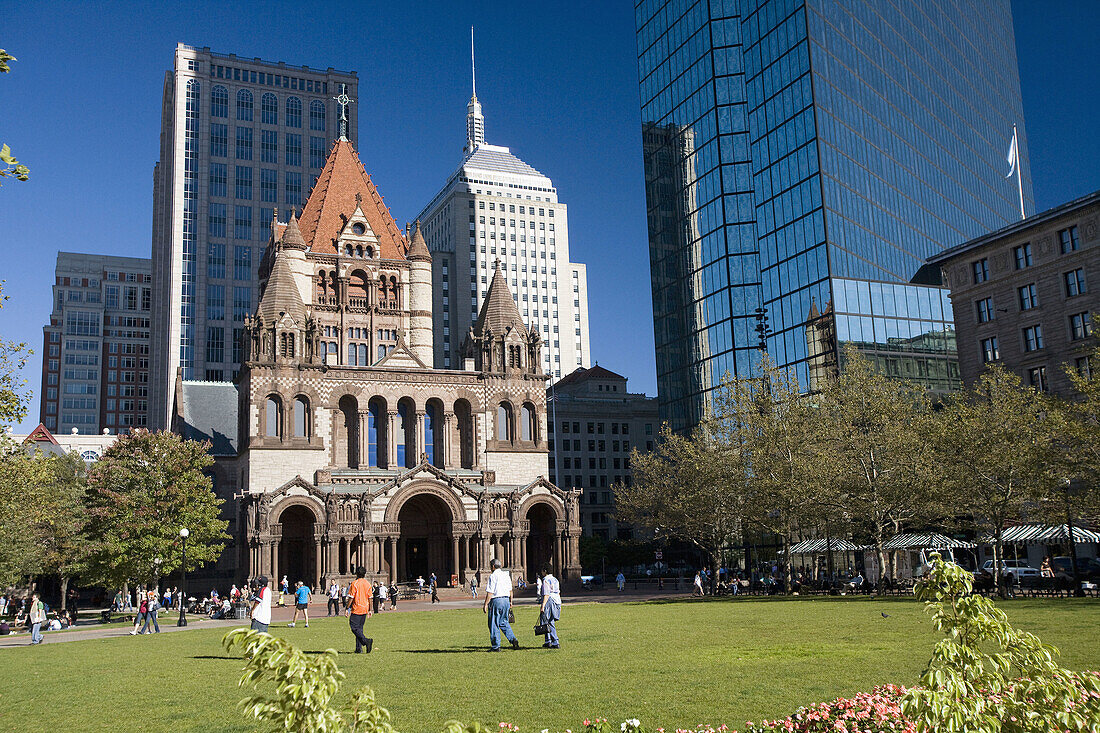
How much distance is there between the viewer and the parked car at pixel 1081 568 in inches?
1905

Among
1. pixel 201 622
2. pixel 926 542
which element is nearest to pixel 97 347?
pixel 201 622

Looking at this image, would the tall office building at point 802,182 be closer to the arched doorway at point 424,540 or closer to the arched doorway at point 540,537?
the arched doorway at point 540,537

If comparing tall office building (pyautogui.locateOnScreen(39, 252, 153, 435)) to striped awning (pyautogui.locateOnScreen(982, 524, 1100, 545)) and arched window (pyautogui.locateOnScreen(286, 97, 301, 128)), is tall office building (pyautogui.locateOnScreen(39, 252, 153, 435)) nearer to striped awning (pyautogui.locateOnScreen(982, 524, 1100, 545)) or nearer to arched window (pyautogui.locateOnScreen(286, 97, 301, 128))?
arched window (pyautogui.locateOnScreen(286, 97, 301, 128))

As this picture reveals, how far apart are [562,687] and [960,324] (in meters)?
64.7

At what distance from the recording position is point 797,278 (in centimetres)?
8125

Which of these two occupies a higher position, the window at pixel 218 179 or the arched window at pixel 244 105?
the arched window at pixel 244 105

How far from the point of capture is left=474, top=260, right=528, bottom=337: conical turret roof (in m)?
71.6

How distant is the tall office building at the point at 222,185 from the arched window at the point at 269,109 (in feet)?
0.50

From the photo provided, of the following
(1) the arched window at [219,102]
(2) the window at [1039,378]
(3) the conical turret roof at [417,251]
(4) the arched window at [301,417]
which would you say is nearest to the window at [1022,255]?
(2) the window at [1039,378]

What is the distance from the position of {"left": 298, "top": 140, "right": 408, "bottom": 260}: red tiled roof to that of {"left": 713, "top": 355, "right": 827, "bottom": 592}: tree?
40584 millimetres

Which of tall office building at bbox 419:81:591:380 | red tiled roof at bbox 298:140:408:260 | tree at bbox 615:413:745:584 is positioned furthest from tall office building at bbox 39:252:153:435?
tree at bbox 615:413:745:584

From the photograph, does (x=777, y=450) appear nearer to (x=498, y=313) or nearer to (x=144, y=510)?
(x=498, y=313)

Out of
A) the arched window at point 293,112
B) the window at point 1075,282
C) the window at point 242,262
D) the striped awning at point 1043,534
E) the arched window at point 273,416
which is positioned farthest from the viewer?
the arched window at point 293,112

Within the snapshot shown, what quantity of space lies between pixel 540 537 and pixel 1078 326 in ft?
129
